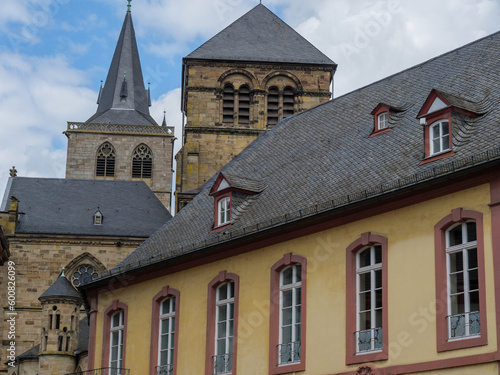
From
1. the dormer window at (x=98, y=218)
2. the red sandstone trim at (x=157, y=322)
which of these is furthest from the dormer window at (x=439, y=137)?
the dormer window at (x=98, y=218)

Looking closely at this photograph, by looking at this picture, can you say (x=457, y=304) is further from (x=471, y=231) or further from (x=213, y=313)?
(x=213, y=313)

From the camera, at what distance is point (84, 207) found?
49.2 m

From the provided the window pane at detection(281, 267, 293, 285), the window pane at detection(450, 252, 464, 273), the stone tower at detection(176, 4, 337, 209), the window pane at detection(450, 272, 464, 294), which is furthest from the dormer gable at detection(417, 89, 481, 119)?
the stone tower at detection(176, 4, 337, 209)

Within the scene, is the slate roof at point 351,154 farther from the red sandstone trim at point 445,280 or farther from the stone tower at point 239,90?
the stone tower at point 239,90

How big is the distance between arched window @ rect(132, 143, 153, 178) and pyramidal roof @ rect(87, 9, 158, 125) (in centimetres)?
272

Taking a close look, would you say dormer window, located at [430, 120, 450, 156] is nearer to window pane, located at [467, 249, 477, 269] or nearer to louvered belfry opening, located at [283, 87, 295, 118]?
window pane, located at [467, 249, 477, 269]

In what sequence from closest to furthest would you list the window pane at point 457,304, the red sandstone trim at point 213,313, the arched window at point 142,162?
the window pane at point 457,304 → the red sandstone trim at point 213,313 → the arched window at point 142,162

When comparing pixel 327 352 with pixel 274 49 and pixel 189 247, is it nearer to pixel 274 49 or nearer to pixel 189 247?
pixel 189 247

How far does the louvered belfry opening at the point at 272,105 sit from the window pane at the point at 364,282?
1128 inches

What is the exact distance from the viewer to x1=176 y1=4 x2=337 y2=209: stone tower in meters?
46.0

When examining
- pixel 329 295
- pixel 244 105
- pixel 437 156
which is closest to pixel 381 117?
pixel 437 156

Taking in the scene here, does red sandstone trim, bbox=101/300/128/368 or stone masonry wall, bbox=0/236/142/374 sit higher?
stone masonry wall, bbox=0/236/142/374

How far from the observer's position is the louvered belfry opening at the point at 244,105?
155 feet

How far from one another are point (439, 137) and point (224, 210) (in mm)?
6463
